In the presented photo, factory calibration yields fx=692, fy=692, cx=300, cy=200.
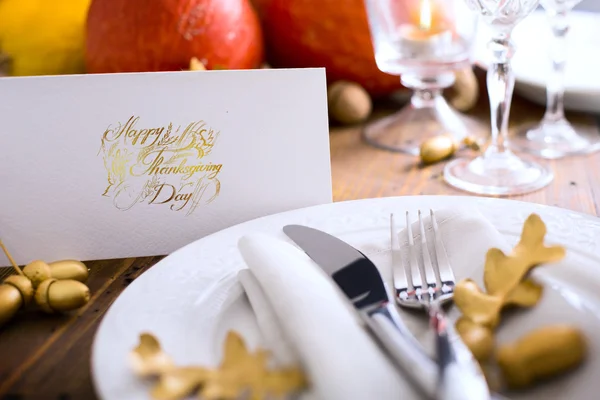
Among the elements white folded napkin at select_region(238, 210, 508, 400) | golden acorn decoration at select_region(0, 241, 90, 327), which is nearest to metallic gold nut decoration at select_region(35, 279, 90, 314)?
golden acorn decoration at select_region(0, 241, 90, 327)

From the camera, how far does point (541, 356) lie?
298 millimetres

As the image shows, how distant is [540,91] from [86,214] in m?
0.52

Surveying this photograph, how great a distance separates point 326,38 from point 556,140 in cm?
27

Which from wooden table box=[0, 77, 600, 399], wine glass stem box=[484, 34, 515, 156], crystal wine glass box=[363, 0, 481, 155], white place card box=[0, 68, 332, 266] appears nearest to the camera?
wooden table box=[0, 77, 600, 399]

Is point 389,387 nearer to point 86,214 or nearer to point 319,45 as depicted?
point 86,214

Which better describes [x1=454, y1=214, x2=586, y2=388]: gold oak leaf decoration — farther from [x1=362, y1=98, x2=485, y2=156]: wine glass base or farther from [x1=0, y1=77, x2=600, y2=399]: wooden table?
[x1=362, y1=98, x2=485, y2=156]: wine glass base

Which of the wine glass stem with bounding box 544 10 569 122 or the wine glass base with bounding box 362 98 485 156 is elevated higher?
the wine glass stem with bounding box 544 10 569 122

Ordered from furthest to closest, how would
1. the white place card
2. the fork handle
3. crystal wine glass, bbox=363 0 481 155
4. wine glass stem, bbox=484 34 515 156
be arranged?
1. crystal wine glass, bbox=363 0 481 155
2. wine glass stem, bbox=484 34 515 156
3. the white place card
4. the fork handle

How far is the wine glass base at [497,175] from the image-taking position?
0.59 meters

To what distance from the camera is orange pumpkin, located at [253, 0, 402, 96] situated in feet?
2.52

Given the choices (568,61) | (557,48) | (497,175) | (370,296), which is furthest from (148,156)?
(568,61)

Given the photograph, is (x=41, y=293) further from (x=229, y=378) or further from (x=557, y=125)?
(x=557, y=125)

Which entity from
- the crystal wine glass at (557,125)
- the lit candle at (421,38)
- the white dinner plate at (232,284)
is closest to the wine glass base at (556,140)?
the crystal wine glass at (557,125)

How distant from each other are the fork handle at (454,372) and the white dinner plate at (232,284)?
5cm
